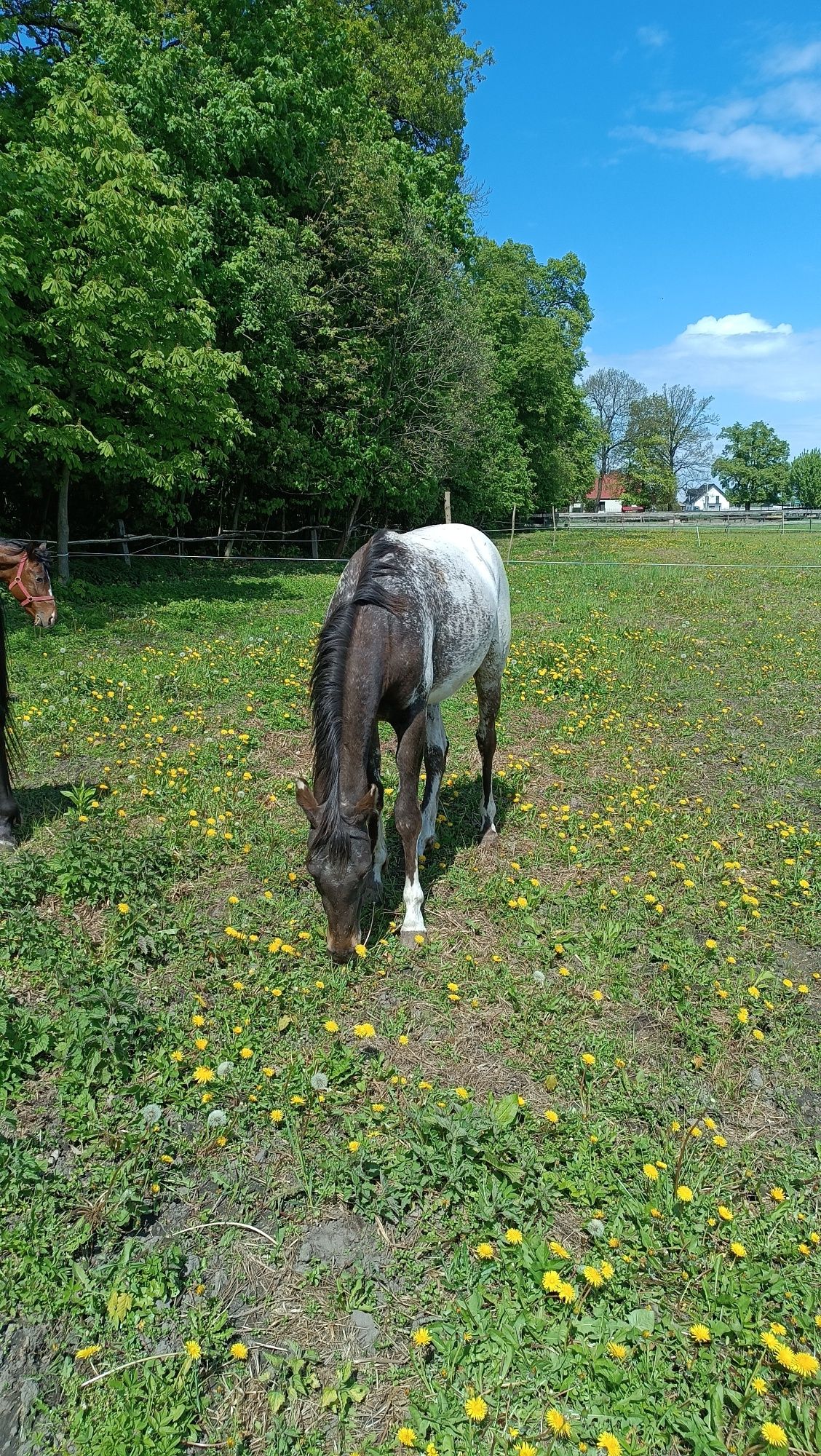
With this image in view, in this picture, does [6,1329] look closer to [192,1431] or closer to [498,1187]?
[192,1431]

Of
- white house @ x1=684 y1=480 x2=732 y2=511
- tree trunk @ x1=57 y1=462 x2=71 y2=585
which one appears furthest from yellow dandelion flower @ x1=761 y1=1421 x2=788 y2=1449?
white house @ x1=684 y1=480 x2=732 y2=511

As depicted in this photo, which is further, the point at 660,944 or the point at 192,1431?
the point at 660,944

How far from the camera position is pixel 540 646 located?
433 inches

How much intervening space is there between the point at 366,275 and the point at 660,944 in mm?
22519

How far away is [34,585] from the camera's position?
6348 millimetres

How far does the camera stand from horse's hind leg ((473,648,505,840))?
5656 mm

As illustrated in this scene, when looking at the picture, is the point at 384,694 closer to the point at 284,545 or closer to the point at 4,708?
the point at 4,708

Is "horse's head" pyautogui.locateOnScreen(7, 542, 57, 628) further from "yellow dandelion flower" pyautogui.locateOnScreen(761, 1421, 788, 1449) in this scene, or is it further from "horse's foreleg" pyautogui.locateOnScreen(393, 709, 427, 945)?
"yellow dandelion flower" pyautogui.locateOnScreen(761, 1421, 788, 1449)

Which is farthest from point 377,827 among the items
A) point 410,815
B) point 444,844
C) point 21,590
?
point 21,590

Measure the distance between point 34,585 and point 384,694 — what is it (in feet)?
13.0

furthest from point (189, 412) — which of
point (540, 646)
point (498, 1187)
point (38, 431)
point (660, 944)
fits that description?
point (498, 1187)

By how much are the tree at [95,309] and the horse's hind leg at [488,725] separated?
32.4 feet

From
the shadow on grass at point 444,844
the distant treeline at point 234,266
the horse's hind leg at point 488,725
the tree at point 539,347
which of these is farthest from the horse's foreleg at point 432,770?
the tree at point 539,347

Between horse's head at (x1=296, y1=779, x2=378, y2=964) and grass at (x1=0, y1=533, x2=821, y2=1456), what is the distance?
451 millimetres
